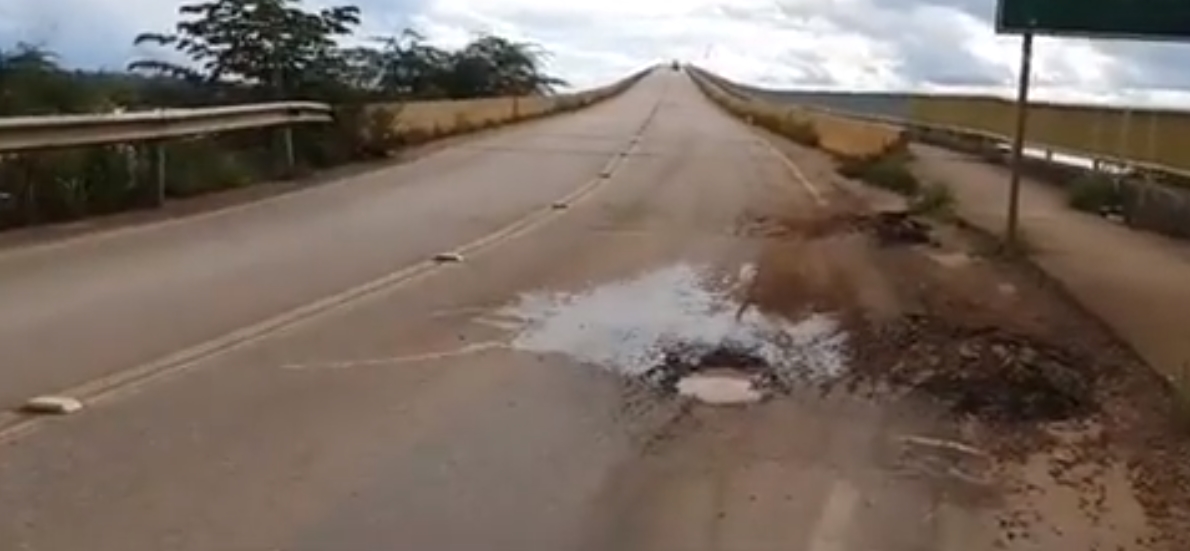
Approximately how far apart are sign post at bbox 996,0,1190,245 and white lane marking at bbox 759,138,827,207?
6.65m

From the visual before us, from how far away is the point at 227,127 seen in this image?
2147 cm

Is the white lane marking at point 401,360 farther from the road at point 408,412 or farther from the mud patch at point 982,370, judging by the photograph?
the mud patch at point 982,370

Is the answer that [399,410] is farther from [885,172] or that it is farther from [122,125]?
[885,172]

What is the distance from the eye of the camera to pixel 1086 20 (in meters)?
16.7

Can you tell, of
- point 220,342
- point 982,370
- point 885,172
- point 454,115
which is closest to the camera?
point 220,342

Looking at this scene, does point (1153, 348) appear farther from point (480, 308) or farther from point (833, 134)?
point (833, 134)

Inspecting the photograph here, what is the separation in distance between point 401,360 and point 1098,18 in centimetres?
926

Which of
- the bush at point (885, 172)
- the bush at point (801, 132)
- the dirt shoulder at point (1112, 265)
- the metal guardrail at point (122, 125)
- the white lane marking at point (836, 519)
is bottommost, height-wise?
the bush at point (801, 132)

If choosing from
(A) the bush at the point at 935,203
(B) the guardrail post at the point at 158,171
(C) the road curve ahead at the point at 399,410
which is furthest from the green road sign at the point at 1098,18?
(B) the guardrail post at the point at 158,171

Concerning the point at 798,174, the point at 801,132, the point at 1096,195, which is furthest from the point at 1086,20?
Answer: the point at 801,132

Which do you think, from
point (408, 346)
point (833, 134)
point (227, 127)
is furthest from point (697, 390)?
point (833, 134)

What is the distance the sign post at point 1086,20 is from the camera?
53.7ft

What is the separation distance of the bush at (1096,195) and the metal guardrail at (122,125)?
10.4m

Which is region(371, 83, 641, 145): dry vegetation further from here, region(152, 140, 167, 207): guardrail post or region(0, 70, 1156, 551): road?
region(0, 70, 1156, 551): road
